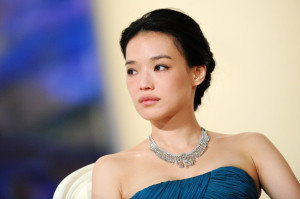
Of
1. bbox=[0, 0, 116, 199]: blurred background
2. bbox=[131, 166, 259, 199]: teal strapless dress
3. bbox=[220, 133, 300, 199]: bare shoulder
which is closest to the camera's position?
bbox=[131, 166, 259, 199]: teal strapless dress

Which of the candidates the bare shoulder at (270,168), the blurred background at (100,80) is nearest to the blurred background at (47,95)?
the blurred background at (100,80)

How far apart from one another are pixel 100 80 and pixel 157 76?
1.18 m

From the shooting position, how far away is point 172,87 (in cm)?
144

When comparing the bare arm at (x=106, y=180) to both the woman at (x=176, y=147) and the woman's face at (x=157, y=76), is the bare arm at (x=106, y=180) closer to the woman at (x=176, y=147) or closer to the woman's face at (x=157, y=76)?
the woman at (x=176, y=147)

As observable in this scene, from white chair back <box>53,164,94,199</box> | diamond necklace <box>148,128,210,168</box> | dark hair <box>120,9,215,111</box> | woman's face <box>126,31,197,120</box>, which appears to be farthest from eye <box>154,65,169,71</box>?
white chair back <box>53,164,94,199</box>

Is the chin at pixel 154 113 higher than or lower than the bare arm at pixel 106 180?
higher

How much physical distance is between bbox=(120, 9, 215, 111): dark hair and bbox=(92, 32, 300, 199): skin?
0.09ft

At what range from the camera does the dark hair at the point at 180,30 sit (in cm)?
151

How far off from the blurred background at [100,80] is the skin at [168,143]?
84cm

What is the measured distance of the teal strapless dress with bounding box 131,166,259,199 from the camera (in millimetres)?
1394

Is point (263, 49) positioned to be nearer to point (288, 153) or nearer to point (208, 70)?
point (288, 153)

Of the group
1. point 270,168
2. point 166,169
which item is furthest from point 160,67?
point 270,168

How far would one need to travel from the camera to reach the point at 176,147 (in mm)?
1565

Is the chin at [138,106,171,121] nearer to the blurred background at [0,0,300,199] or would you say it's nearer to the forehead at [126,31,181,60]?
the forehead at [126,31,181,60]
